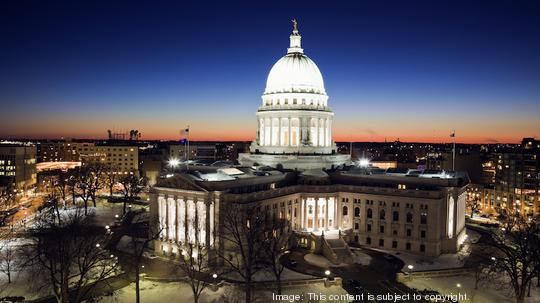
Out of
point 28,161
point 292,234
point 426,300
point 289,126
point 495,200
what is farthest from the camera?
point 28,161

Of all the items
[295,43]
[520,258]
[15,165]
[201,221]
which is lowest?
[201,221]

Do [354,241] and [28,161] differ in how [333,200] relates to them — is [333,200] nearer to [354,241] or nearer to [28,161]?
[354,241]

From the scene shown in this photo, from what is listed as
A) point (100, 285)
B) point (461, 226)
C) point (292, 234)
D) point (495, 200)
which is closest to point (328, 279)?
point (292, 234)

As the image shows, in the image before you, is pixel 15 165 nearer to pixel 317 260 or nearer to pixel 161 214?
pixel 161 214

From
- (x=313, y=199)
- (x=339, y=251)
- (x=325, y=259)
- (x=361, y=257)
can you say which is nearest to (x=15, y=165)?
(x=313, y=199)

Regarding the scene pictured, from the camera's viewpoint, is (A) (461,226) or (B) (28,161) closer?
(A) (461,226)

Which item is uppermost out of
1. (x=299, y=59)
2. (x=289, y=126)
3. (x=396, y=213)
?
(x=299, y=59)

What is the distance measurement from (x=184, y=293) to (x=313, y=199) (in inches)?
1380

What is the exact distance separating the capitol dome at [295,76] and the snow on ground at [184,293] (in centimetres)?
5322

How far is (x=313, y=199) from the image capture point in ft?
282

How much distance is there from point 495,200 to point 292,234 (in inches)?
3276

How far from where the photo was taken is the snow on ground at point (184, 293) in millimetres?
56375

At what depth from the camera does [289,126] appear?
4055 inches

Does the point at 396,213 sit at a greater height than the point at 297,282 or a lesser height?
greater
